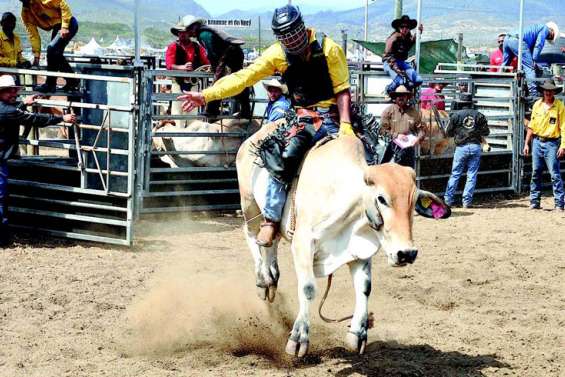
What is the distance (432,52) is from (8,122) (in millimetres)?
14420

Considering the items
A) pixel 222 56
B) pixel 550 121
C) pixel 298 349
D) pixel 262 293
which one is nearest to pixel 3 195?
pixel 222 56

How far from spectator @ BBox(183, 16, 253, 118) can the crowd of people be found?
0.04 feet

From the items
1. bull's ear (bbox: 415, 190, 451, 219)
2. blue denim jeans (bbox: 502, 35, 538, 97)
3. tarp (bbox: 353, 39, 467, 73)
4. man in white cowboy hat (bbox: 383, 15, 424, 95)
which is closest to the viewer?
bull's ear (bbox: 415, 190, 451, 219)

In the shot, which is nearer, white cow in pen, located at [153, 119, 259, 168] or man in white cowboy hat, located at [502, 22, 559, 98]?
white cow in pen, located at [153, 119, 259, 168]

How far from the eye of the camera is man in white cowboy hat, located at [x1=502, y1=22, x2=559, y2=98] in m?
15.7

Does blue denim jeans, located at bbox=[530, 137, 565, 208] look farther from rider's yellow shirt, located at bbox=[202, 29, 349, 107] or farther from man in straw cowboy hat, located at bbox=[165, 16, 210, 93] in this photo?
rider's yellow shirt, located at bbox=[202, 29, 349, 107]

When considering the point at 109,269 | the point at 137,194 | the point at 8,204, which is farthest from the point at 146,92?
the point at 109,269

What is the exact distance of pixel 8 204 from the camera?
33.5 ft

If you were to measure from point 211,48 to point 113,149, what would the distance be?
2.60m

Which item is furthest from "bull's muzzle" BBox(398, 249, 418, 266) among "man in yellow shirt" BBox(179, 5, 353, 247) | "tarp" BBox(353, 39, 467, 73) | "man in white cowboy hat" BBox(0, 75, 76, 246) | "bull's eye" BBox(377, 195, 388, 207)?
"tarp" BBox(353, 39, 467, 73)

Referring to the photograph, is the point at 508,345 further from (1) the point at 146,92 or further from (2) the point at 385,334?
(1) the point at 146,92

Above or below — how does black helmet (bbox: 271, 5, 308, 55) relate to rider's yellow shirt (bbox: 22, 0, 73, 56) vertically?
below

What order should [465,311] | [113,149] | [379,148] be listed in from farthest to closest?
[113,149]
[465,311]
[379,148]

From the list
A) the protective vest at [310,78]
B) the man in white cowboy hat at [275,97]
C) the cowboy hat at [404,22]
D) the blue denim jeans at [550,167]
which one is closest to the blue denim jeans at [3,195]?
the man in white cowboy hat at [275,97]
